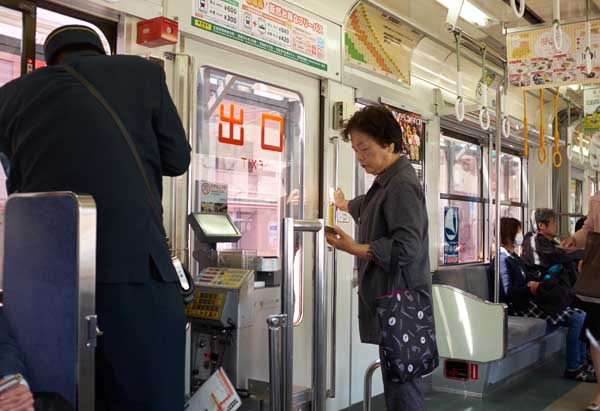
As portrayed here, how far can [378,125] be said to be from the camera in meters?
2.55

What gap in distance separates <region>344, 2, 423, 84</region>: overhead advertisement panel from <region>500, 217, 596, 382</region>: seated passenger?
6.41ft

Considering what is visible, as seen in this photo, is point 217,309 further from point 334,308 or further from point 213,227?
point 334,308

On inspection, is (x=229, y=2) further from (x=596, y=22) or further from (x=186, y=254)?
(x=596, y=22)

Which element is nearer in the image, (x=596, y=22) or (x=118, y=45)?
(x=118, y=45)

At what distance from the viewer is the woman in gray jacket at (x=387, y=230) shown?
242 cm

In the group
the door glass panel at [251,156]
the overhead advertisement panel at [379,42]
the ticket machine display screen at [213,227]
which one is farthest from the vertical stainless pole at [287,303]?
the overhead advertisement panel at [379,42]

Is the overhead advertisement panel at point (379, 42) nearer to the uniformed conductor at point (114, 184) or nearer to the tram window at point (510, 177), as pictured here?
the uniformed conductor at point (114, 184)

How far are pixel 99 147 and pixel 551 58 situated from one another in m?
4.05

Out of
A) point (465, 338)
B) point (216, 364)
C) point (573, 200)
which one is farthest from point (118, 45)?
point (573, 200)

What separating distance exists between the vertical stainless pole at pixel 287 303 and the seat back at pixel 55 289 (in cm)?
125

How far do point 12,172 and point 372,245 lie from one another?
4.09 feet

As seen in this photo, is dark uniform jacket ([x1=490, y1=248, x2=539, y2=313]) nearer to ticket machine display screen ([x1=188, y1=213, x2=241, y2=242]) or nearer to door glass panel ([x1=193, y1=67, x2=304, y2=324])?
door glass panel ([x1=193, y1=67, x2=304, y2=324])

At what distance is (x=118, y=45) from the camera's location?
3.07 meters

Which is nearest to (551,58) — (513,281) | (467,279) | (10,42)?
(467,279)
